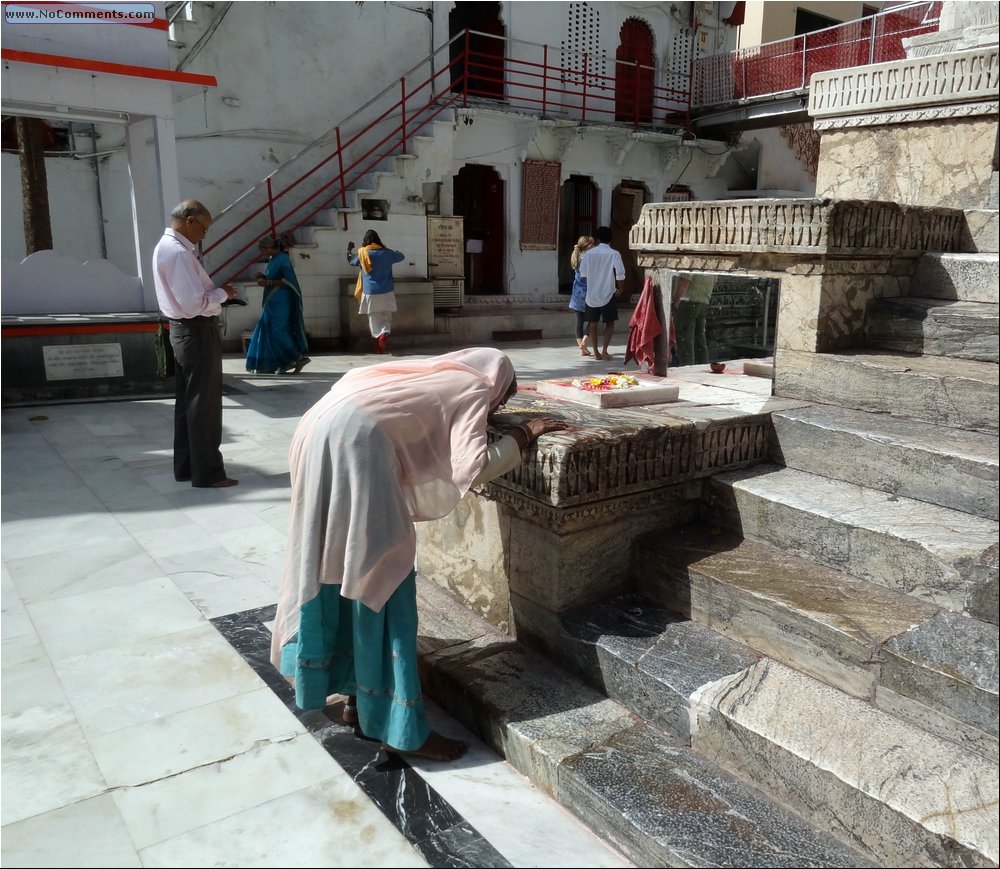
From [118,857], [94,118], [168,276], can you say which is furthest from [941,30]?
[94,118]

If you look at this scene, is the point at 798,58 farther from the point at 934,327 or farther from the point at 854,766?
the point at 854,766

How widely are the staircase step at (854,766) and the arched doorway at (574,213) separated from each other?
48.9ft

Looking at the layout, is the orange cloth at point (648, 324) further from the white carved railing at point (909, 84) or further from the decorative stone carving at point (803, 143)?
the decorative stone carving at point (803, 143)

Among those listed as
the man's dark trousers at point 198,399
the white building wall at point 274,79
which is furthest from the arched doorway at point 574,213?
the man's dark trousers at point 198,399

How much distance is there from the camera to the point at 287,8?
12.3 meters

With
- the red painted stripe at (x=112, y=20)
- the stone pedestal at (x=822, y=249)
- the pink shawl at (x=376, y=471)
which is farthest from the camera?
the red painted stripe at (x=112, y=20)

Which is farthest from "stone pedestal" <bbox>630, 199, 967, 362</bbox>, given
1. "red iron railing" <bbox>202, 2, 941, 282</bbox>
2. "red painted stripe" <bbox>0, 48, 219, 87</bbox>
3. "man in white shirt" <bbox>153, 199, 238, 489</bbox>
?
"red iron railing" <bbox>202, 2, 941, 282</bbox>

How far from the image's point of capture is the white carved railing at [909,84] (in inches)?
138

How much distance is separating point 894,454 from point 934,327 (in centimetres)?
81

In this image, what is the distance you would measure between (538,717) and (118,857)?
116 cm

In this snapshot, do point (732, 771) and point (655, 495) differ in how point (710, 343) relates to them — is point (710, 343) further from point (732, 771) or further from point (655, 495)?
point (732, 771)

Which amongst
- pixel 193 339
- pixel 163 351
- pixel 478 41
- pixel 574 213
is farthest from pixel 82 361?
pixel 574 213

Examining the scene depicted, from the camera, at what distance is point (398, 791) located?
226cm

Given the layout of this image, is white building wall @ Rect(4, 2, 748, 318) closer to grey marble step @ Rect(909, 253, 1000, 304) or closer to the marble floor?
the marble floor
